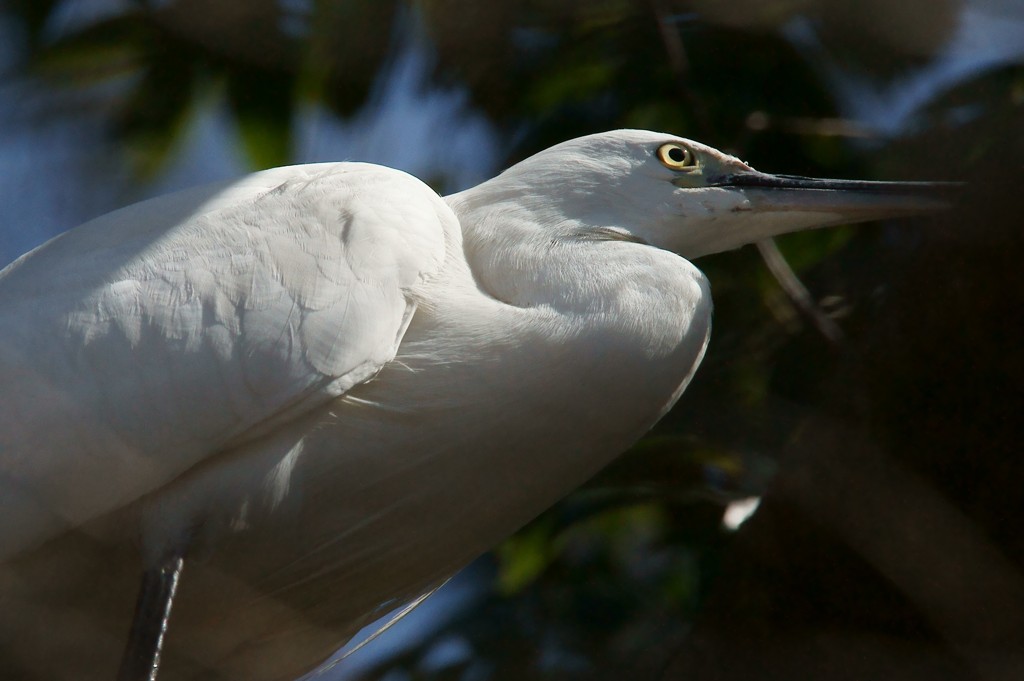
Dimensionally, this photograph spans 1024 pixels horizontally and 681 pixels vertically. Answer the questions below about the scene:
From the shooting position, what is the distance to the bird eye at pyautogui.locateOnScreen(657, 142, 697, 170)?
1637 mm

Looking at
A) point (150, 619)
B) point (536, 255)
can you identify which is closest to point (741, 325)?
point (536, 255)

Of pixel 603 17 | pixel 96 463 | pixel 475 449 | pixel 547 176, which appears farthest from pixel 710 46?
pixel 96 463

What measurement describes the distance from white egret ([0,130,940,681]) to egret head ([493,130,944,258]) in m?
0.07

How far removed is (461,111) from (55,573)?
1.44 metres

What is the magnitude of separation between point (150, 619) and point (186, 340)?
1.15 ft

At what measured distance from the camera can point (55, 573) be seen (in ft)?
4.63

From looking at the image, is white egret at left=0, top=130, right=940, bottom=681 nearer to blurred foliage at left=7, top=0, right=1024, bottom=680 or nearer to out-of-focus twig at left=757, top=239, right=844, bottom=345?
blurred foliage at left=7, top=0, right=1024, bottom=680

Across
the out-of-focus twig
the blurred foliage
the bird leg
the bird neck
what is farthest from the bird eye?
the bird leg

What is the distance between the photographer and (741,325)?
2414 millimetres

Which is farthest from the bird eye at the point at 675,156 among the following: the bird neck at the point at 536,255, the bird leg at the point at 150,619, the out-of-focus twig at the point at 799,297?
the bird leg at the point at 150,619

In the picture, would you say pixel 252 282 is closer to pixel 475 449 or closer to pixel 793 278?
pixel 475 449

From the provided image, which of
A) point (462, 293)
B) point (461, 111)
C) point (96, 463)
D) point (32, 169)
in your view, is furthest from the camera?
point (461, 111)

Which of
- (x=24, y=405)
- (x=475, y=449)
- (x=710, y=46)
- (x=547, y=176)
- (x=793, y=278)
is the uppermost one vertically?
(x=24, y=405)

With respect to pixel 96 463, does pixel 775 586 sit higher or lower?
lower
